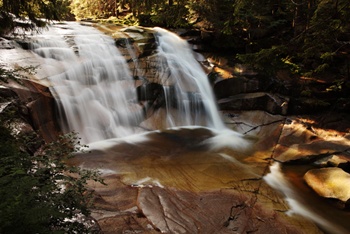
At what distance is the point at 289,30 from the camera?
13891 millimetres

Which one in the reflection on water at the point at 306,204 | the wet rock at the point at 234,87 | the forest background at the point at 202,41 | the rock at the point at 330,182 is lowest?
the reflection on water at the point at 306,204

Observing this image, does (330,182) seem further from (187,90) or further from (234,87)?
(187,90)

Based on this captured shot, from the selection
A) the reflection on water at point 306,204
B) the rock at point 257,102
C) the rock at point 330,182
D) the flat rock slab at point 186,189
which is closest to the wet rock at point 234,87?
the rock at point 257,102

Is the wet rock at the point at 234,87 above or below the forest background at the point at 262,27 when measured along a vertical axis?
below

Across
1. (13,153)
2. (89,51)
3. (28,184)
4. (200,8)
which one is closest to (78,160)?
(13,153)

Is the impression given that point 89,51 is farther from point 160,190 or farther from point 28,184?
point 28,184

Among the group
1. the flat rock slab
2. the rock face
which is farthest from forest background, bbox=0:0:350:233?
the flat rock slab

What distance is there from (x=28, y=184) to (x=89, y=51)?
958 centimetres

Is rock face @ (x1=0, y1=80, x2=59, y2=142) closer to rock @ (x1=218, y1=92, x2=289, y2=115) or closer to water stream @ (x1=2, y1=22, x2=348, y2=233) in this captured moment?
water stream @ (x1=2, y1=22, x2=348, y2=233)

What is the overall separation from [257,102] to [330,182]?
528 centimetres

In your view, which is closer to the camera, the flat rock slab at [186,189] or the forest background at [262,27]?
the flat rock slab at [186,189]

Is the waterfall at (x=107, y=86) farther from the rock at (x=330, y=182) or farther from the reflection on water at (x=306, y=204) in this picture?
the rock at (x=330, y=182)

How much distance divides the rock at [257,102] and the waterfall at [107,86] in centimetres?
72

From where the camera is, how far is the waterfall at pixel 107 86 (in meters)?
9.08
